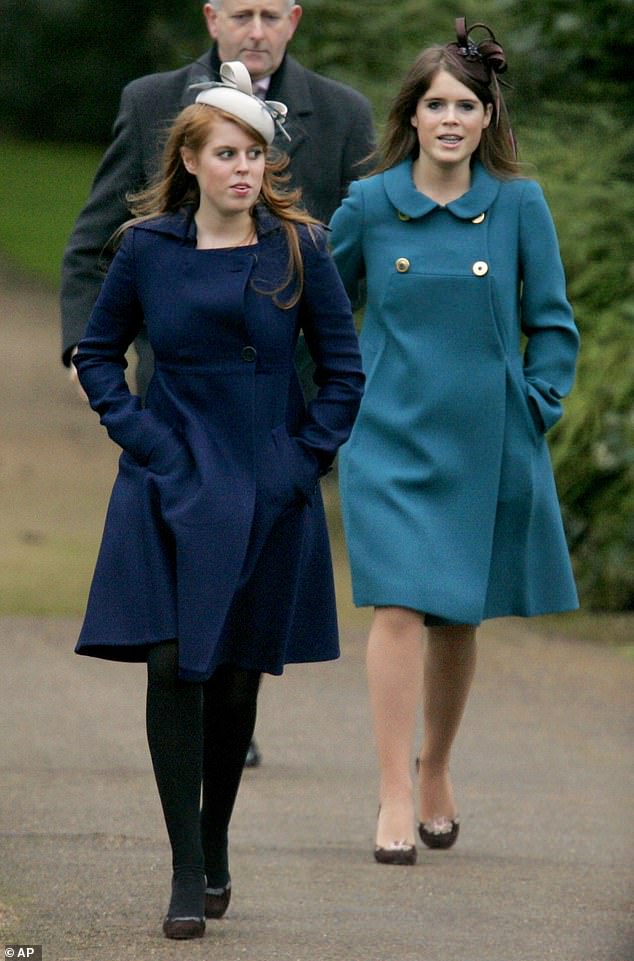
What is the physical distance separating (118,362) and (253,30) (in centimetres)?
149

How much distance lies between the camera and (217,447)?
4129 mm

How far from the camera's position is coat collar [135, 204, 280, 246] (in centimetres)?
421

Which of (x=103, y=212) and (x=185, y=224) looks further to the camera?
(x=103, y=212)

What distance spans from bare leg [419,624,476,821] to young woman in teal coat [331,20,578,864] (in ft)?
0.35

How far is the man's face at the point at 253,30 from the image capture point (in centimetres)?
545

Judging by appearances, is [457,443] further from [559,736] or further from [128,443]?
[559,736]

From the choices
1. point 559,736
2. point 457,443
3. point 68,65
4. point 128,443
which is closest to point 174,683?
point 128,443

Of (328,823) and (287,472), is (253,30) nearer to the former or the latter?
(287,472)

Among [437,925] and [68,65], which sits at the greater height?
[437,925]

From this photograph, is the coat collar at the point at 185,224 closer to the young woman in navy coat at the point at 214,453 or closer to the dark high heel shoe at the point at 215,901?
the young woman in navy coat at the point at 214,453

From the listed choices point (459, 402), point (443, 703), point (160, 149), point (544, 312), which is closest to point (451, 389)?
point (459, 402)

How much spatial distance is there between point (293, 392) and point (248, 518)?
0.32 meters

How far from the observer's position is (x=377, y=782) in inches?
248

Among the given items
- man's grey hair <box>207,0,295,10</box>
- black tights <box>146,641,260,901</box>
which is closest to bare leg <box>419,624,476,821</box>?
black tights <box>146,641,260,901</box>
